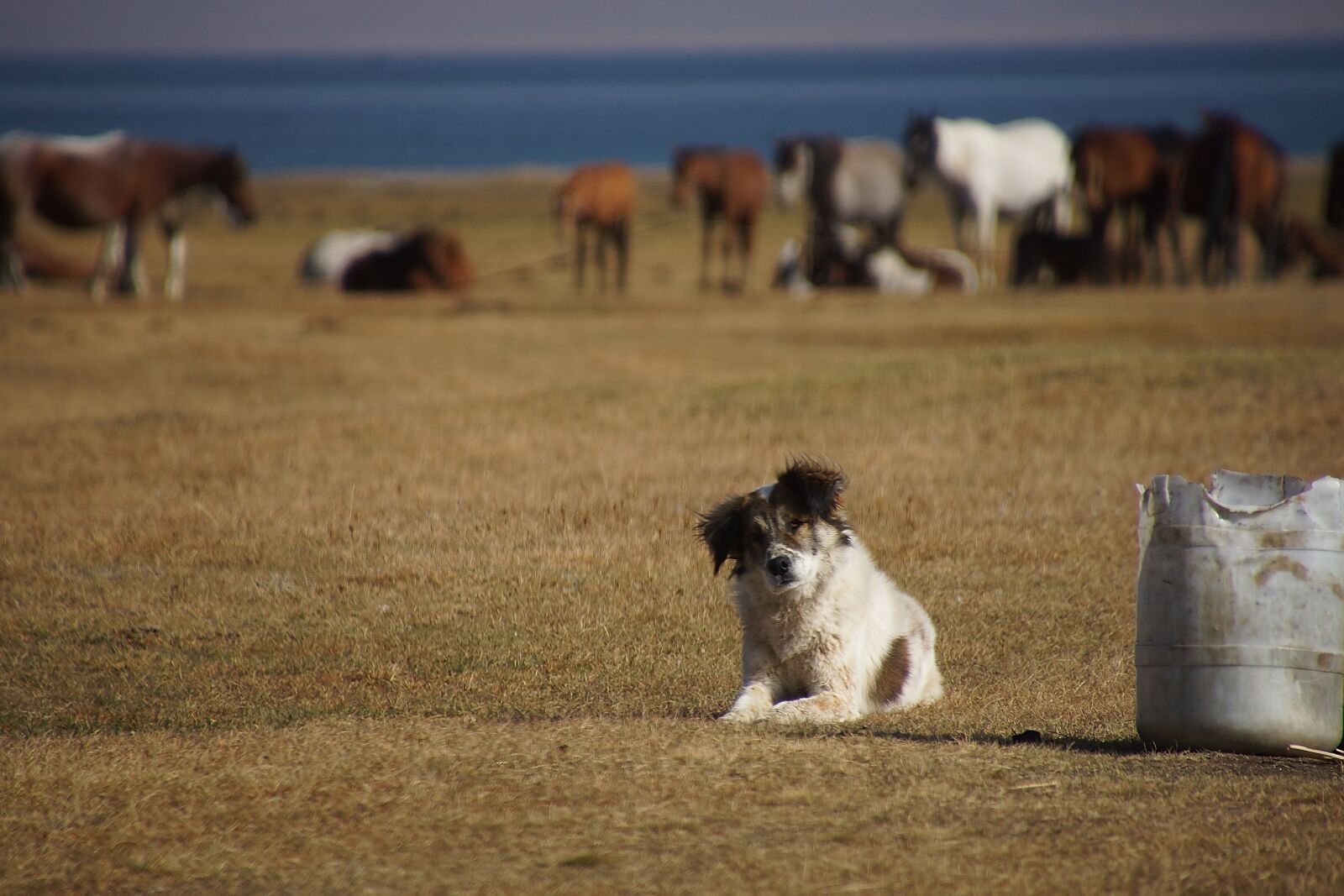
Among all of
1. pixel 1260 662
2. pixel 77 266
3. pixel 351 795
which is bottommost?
pixel 351 795

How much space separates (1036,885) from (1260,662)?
5.55ft

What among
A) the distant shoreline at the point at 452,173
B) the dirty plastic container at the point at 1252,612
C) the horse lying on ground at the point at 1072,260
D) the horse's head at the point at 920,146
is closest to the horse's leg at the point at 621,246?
the horse's head at the point at 920,146

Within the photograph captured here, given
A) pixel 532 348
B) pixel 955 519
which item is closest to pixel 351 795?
pixel 955 519

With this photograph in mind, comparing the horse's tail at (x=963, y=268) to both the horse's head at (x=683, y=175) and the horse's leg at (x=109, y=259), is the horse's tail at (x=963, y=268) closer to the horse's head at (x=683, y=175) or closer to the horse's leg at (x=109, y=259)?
the horse's head at (x=683, y=175)

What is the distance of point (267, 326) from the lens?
22844 mm

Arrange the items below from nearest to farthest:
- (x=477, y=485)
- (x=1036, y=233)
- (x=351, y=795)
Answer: (x=351, y=795)
(x=477, y=485)
(x=1036, y=233)

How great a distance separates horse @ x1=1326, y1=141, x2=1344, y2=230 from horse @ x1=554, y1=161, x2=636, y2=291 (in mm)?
13349

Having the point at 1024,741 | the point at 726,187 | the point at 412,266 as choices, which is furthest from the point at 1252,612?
the point at 412,266

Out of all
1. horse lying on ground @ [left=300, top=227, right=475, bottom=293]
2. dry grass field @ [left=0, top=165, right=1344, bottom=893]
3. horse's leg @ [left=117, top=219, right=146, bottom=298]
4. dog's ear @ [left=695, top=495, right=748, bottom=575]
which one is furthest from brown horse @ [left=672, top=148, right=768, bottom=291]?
dog's ear @ [left=695, top=495, right=748, bottom=575]

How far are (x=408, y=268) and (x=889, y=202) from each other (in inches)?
358

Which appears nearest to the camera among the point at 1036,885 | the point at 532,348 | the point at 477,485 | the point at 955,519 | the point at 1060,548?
the point at 1036,885

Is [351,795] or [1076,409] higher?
[1076,409]

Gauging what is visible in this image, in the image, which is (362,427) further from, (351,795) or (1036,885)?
(1036,885)

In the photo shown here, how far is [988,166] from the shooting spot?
29266mm
